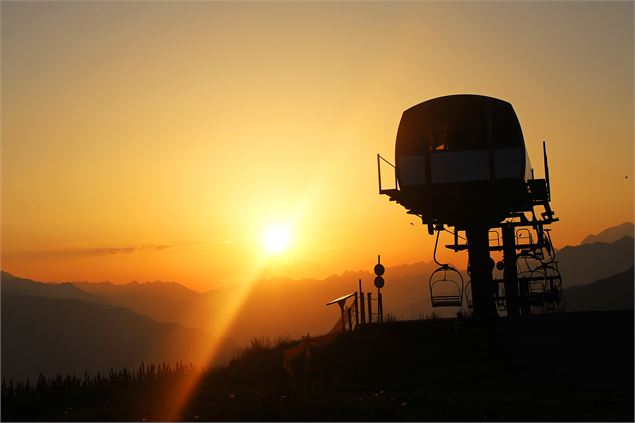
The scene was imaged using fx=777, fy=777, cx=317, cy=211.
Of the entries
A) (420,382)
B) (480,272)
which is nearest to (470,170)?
(480,272)

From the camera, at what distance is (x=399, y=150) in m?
26.2

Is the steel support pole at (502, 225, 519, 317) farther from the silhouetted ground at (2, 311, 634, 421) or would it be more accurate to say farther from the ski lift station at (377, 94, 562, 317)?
the silhouetted ground at (2, 311, 634, 421)

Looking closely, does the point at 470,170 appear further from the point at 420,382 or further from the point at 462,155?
the point at 420,382

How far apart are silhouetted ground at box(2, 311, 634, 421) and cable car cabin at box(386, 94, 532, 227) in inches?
177

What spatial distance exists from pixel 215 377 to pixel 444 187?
978 cm

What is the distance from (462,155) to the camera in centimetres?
2514

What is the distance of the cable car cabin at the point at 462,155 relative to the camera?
24.9 meters

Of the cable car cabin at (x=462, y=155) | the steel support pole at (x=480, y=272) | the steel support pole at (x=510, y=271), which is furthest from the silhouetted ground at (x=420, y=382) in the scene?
the steel support pole at (x=510, y=271)

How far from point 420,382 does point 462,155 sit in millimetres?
9739

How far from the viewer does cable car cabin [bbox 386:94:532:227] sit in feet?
81.6

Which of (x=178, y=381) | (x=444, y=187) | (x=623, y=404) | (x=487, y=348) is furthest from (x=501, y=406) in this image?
(x=444, y=187)

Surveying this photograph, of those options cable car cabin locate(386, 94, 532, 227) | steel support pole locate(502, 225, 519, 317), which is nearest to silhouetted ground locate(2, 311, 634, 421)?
cable car cabin locate(386, 94, 532, 227)

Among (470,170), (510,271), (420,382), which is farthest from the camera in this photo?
(510,271)

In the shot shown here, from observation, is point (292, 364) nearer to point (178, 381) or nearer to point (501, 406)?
point (178, 381)
